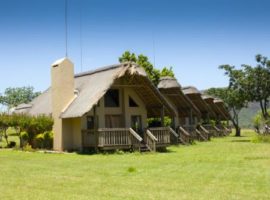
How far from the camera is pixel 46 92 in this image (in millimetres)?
36938

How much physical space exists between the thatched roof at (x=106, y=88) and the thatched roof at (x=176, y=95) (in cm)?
346

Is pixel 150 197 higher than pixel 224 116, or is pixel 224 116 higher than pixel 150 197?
pixel 224 116

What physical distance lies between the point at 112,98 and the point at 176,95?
880 cm

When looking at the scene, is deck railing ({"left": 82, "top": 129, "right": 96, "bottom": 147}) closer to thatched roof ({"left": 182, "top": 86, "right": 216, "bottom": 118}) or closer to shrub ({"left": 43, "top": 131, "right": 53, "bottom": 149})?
shrub ({"left": 43, "top": 131, "right": 53, "bottom": 149})

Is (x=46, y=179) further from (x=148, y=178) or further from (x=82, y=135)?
(x=82, y=135)

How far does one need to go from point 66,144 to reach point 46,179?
45.8 ft

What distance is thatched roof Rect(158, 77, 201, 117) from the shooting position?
35.3m

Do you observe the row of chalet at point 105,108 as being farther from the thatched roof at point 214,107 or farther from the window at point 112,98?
the thatched roof at point 214,107

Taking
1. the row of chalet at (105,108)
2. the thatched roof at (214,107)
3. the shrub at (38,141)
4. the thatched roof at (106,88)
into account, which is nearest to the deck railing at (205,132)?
the row of chalet at (105,108)

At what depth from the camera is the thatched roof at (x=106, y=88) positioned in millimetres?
25859

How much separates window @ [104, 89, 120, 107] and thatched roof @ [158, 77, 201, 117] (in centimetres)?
666

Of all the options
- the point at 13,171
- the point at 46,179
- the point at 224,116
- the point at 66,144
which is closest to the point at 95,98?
the point at 66,144

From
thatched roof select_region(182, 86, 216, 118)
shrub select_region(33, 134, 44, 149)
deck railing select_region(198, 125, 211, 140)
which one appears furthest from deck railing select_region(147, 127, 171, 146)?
thatched roof select_region(182, 86, 216, 118)

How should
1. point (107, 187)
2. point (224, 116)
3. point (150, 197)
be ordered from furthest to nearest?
point (224, 116) < point (107, 187) < point (150, 197)
